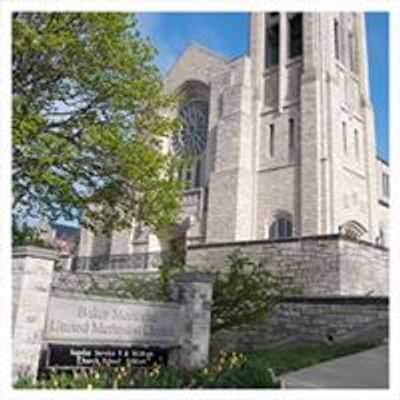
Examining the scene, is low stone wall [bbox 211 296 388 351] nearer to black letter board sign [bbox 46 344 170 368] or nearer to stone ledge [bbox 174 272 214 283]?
stone ledge [bbox 174 272 214 283]

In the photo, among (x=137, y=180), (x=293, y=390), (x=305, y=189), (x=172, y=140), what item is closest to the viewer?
(x=293, y=390)

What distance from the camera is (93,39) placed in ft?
35.2

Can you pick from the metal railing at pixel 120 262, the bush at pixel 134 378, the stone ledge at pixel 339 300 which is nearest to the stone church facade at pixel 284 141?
the metal railing at pixel 120 262

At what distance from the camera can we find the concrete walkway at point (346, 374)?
6996 mm

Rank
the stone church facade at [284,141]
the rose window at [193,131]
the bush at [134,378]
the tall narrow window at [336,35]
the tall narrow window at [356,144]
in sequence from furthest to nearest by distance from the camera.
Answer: the rose window at [193,131], the tall narrow window at [336,35], the tall narrow window at [356,144], the stone church facade at [284,141], the bush at [134,378]

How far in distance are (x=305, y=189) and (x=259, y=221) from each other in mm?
3107

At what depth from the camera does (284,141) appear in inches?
1030

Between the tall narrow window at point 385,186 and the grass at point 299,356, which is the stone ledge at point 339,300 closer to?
the grass at point 299,356

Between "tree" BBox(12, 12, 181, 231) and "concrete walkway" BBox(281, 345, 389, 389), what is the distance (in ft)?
17.2

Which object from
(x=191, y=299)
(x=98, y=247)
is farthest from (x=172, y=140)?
(x=191, y=299)

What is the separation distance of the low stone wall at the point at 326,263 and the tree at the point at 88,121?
15.0ft

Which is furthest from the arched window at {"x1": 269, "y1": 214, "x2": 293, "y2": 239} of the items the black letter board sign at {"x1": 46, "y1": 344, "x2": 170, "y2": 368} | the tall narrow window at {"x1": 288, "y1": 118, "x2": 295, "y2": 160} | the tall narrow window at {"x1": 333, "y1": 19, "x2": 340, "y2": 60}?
the black letter board sign at {"x1": 46, "y1": 344, "x2": 170, "y2": 368}

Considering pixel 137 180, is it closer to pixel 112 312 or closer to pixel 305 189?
pixel 112 312
